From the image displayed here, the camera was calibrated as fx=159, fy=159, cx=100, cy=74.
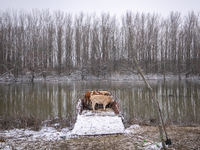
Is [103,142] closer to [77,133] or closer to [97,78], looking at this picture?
[77,133]

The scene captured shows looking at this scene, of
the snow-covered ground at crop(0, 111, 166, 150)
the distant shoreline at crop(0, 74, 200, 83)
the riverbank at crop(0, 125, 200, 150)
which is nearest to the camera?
the riverbank at crop(0, 125, 200, 150)

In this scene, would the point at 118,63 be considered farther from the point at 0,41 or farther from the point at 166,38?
the point at 0,41

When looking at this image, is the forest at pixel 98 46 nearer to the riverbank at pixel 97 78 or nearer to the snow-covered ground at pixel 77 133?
the riverbank at pixel 97 78

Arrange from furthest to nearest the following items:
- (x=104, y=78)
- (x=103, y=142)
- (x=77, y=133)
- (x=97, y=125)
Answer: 1. (x=104, y=78)
2. (x=97, y=125)
3. (x=77, y=133)
4. (x=103, y=142)

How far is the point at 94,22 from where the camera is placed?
41.9m

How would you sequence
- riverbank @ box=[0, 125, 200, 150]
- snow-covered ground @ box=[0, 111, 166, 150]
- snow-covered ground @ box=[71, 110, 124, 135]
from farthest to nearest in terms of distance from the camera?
snow-covered ground @ box=[71, 110, 124, 135]
snow-covered ground @ box=[0, 111, 166, 150]
riverbank @ box=[0, 125, 200, 150]

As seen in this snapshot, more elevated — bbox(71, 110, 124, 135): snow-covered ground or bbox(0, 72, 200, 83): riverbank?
bbox(0, 72, 200, 83): riverbank

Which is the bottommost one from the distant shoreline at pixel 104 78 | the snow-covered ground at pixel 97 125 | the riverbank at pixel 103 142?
the riverbank at pixel 103 142

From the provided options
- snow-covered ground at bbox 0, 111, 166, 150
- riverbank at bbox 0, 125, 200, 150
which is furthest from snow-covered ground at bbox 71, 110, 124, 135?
riverbank at bbox 0, 125, 200, 150

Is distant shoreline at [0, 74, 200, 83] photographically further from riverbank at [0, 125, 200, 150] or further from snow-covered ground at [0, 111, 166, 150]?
riverbank at [0, 125, 200, 150]

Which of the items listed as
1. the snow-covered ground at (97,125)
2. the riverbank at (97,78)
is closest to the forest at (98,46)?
the riverbank at (97,78)

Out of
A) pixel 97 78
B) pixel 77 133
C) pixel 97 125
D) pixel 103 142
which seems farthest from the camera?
pixel 97 78

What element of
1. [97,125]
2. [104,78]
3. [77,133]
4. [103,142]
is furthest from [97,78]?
Answer: [103,142]

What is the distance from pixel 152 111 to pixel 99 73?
27254mm
